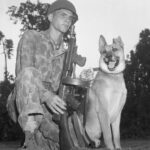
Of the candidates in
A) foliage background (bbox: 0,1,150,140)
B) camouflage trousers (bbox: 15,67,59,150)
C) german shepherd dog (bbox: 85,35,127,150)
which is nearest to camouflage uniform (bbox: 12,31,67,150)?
camouflage trousers (bbox: 15,67,59,150)

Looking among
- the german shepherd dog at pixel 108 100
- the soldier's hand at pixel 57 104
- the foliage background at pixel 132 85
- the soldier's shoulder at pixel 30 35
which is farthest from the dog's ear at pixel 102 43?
the foliage background at pixel 132 85

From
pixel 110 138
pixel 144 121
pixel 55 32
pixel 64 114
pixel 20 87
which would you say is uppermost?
pixel 55 32

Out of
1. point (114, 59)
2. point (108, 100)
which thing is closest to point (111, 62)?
point (114, 59)

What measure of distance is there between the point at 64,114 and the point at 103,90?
63 centimetres

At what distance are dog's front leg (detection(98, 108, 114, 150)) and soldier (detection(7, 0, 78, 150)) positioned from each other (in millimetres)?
457

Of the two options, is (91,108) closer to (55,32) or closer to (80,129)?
(80,129)

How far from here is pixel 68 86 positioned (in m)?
4.19

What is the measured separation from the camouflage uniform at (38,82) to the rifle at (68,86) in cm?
Result: 16

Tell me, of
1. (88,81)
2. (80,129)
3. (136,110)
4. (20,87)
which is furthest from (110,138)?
(136,110)

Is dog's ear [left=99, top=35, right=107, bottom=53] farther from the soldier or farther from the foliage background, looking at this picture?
the foliage background

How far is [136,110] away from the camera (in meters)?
21.4

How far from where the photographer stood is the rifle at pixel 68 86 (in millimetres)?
3980

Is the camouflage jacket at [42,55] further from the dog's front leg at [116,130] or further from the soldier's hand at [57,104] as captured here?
the dog's front leg at [116,130]

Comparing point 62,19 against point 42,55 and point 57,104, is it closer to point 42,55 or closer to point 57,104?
point 42,55
